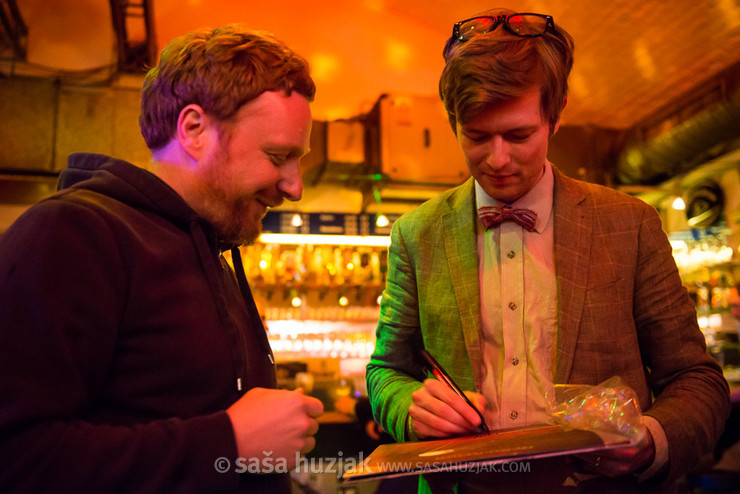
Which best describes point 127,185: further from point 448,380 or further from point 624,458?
point 624,458

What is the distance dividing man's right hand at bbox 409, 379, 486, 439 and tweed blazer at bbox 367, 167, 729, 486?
15cm

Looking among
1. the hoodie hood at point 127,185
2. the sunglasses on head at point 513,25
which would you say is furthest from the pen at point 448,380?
the sunglasses on head at point 513,25

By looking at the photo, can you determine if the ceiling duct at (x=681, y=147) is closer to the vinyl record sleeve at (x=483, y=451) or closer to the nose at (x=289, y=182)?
the nose at (x=289, y=182)

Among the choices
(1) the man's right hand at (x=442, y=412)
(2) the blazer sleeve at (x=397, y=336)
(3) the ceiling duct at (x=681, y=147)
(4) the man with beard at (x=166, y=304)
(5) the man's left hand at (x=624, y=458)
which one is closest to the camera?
(4) the man with beard at (x=166, y=304)

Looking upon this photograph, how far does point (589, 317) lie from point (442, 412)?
465 millimetres

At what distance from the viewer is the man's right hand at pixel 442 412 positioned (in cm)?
125

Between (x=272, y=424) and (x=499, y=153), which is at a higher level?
(x=499, y=153)

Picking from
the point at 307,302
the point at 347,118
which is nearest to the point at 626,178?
the point at 347,118

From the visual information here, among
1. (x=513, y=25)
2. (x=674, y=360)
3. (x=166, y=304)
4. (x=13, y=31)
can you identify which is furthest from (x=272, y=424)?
(x=13, y=31)

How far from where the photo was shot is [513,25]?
59.6 inches

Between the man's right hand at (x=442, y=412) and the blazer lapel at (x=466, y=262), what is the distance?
19cm

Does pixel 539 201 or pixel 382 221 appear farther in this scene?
pixel 382 221

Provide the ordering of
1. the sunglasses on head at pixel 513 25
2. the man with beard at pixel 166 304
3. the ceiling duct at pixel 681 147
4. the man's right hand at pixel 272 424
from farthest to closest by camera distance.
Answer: the ceiling duct at pixel 681 147 < the sunglasses on head at pixel 513 25 < the man's right hand at pixel 272 424 < the man with beard at pixel 166 304

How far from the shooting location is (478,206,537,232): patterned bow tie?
5.25ft
